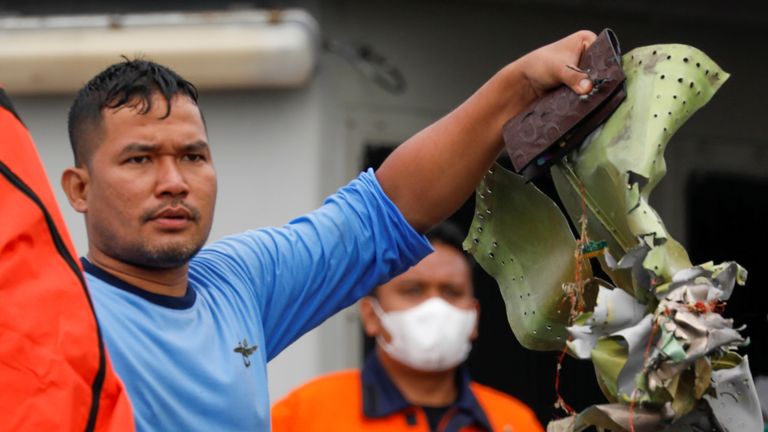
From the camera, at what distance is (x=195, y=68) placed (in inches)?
232

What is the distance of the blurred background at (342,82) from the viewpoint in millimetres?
5930

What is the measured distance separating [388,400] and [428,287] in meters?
0.41

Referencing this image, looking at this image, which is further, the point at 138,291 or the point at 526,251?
the point at 526,251

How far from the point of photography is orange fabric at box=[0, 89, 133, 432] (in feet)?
9.46

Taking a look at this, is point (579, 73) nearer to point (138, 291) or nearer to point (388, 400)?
point (138, 291)

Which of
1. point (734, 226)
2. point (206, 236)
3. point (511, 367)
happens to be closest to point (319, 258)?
point (206, 236)

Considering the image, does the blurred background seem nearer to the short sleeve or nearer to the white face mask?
the white face mask

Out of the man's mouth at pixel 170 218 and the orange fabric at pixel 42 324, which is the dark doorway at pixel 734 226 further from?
the orange fabric at pixel 42 324

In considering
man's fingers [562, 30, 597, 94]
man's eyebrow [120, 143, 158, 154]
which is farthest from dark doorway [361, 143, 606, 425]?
man's eyebrow [120, 143, 158, 154]

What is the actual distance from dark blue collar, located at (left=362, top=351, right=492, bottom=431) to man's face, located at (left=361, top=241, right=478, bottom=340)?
16cm

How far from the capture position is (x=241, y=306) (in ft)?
11.8

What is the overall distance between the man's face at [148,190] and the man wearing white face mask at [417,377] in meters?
1.69

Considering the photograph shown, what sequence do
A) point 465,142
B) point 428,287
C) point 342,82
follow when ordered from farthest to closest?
point 342,82
point 428,287
point 465,142

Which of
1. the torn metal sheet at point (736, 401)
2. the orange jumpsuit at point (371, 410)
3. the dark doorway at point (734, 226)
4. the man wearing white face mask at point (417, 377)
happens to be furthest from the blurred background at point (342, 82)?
the torn metal sheet at point (736, 401)
